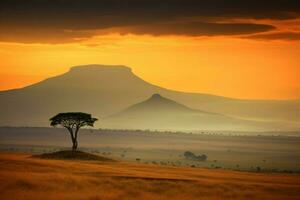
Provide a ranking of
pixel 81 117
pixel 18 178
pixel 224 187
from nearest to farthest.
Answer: pixel 18 178
pixel 224 187
pixel 81 117

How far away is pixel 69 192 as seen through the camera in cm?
3634

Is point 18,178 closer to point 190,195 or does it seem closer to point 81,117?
point 190,195

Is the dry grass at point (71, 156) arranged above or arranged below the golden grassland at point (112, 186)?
above

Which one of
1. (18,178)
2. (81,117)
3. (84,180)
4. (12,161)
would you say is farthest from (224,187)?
(81,117)

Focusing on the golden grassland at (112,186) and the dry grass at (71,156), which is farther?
the dry grass at (71,156)

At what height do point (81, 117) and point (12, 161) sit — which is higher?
point (81, 117)

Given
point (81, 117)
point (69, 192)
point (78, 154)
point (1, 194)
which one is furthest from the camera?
point (81, 117)

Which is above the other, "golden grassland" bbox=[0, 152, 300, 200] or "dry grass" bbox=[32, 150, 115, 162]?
"dry grass" bbox=[32, 150, 115, 162]

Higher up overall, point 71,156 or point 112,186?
point 71,156

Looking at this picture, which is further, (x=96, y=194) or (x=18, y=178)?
(x=18, y=178)

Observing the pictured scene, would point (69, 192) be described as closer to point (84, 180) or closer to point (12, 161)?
point (84, 180)

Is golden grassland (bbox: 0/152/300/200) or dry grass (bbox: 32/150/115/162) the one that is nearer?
golden grassland (bbox: 0/152/300/200)

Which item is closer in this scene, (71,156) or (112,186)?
(112,186)

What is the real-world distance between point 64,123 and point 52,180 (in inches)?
1509
